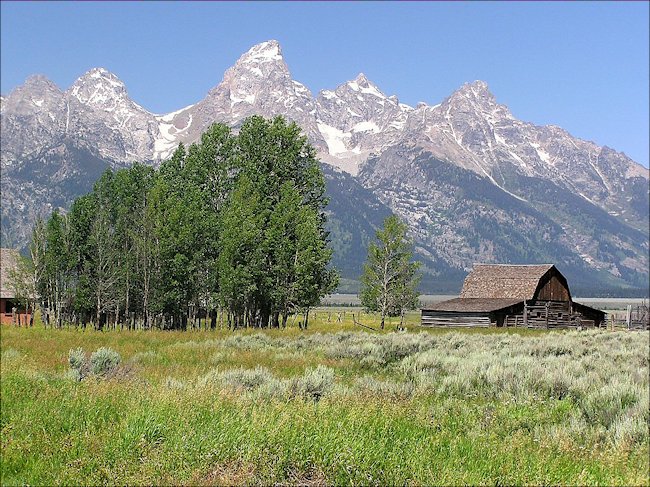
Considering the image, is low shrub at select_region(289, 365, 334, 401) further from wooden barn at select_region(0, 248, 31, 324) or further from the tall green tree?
the tall green tree

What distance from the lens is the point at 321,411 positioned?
9492 millimetres

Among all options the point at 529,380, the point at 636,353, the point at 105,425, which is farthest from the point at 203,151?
the point at 105,425

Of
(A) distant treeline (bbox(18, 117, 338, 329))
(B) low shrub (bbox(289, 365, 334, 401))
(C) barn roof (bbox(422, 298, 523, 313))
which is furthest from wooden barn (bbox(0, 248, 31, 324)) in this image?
(B) low shrub (bbox(289, 365, 334, 401))

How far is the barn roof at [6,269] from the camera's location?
54072mm

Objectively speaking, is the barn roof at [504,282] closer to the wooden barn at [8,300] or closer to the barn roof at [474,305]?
the barn roof at [474,305]

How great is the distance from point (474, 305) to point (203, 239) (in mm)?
30461

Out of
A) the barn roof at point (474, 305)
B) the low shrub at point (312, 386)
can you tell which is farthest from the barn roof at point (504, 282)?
the low shrub at point (312, 386)

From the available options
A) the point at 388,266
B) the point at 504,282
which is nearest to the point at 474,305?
the point at 504,282

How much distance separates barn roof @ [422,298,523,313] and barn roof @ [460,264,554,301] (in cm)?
135

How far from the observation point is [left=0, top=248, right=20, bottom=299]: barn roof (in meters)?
54.1

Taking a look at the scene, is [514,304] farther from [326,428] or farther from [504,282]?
[326,428]

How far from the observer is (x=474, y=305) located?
211ft

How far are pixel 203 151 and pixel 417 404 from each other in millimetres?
42137

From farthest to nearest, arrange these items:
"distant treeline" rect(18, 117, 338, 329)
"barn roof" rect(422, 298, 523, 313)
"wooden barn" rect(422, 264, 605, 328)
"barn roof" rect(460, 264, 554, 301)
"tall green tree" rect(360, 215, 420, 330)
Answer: "barn roof" rect(460, 264, 554, 301)
"tall green tree" rect(360, 215, 420, 330)
"wooden barn" rect(422, 264, 605, 328)
"barn roof" rect(422, 298, 523, 313)
"distant treeline" rect(18, 117, 338, 329)
